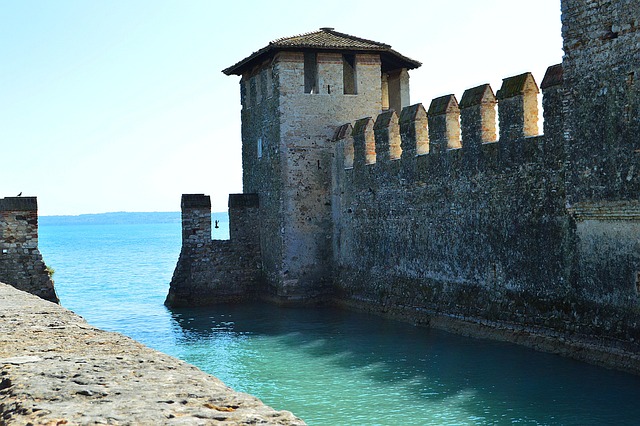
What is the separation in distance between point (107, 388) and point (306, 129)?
15011 millimetres

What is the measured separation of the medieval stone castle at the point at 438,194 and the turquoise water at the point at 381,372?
0.65 m

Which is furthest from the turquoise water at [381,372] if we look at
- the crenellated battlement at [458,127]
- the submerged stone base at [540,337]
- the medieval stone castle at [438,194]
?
the crenellated battlement at [458,127]

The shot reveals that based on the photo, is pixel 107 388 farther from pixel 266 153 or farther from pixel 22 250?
pixel 266 153

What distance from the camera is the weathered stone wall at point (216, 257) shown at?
2003 centimetres

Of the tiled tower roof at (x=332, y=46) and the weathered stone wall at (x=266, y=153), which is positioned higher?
the tiled tower roof at (x=332, y=46)

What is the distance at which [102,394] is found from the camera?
3.81 m

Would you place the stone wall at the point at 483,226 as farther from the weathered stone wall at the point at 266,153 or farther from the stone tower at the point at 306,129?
the weathered stone wall at the point at 266,153

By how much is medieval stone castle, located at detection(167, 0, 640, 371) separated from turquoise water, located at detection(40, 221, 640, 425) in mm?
655

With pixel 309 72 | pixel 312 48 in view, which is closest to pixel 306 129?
pixel 309 72

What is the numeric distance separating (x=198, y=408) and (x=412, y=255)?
1222 cm

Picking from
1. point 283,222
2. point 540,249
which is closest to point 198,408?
point 540,249

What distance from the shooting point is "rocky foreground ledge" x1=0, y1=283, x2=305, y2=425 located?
11.2 ft

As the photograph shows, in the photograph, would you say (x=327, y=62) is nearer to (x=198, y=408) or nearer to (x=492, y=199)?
(x=492, y=199)

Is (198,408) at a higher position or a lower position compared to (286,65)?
lower
